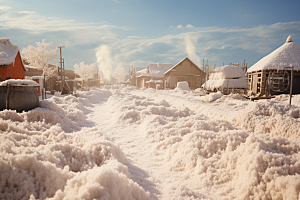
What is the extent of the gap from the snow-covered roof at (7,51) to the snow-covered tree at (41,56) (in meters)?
11.9

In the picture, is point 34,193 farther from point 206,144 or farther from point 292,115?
point 292,115

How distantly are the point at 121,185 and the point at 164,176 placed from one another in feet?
4.60

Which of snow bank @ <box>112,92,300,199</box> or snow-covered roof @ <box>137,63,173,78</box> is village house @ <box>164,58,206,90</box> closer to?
snow-covered roof @ <box>137,63,173,78</box>

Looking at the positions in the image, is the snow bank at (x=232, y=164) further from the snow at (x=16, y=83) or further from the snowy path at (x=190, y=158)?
the snow at (x=16, y=83)

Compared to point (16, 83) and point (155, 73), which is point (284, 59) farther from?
point (155, 73)

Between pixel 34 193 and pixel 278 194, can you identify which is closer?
pixel 34 193

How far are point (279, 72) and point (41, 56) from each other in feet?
100.0

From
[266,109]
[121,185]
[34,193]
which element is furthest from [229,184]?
[266,109]

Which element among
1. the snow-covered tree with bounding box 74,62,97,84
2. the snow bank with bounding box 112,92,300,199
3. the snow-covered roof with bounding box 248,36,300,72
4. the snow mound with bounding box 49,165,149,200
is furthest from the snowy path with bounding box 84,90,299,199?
the snow-covered tree with bounding box 74,62,97,84

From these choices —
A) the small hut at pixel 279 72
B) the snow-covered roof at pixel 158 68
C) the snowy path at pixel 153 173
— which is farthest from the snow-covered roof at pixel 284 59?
the snow-covered roof at pixel 158 68

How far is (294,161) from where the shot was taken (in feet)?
8.77

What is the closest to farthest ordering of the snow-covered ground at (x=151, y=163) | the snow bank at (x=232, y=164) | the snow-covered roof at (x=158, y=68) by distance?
the snow-covered ground at (x=151, y=163) < the snow bank at (x=232, y=164) < the snow-covered roof at (x=158, y=68)

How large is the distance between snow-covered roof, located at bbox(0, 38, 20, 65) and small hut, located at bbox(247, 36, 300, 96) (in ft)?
66.4

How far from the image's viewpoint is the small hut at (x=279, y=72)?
14.4 m
